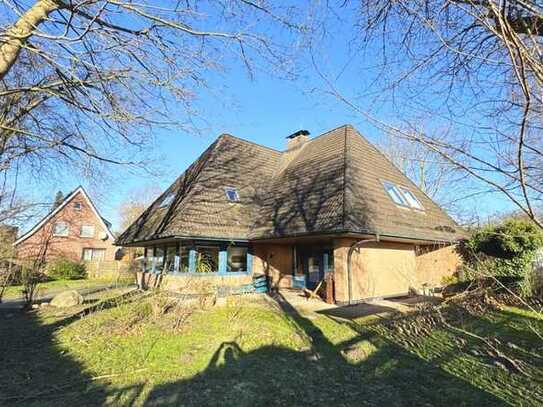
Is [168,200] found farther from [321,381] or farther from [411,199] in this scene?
[321,381]

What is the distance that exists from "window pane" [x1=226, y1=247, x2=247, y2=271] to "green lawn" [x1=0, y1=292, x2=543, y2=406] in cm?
467

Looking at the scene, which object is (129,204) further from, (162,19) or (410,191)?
(162,19)

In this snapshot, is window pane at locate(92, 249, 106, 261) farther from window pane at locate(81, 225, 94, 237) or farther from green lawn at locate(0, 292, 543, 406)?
green lawn at locate(0, 292, 543, 406)

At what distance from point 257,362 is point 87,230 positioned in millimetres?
28534

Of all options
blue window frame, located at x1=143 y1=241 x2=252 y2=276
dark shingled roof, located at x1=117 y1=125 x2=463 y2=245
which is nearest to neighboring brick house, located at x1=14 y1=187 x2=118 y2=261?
dark shingled roof, located at x1=117 y1=125 x2=463 y2=245

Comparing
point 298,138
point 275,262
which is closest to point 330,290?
→ point 275,262

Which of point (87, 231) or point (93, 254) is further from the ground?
point (87, 231)

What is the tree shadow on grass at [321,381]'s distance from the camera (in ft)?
13.6

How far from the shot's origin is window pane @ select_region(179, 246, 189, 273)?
13055 mm

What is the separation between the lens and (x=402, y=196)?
47.2 feet

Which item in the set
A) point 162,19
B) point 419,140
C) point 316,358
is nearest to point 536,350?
point 316,358

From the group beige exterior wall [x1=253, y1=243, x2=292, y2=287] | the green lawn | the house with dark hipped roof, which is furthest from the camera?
beige exterior wall [x1=253, y1=243, x2=292, y2=287]

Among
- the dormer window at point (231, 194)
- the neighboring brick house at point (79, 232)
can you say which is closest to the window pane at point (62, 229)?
the neighboring brick house at point (79, 232)

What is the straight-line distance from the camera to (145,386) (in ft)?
14.8
